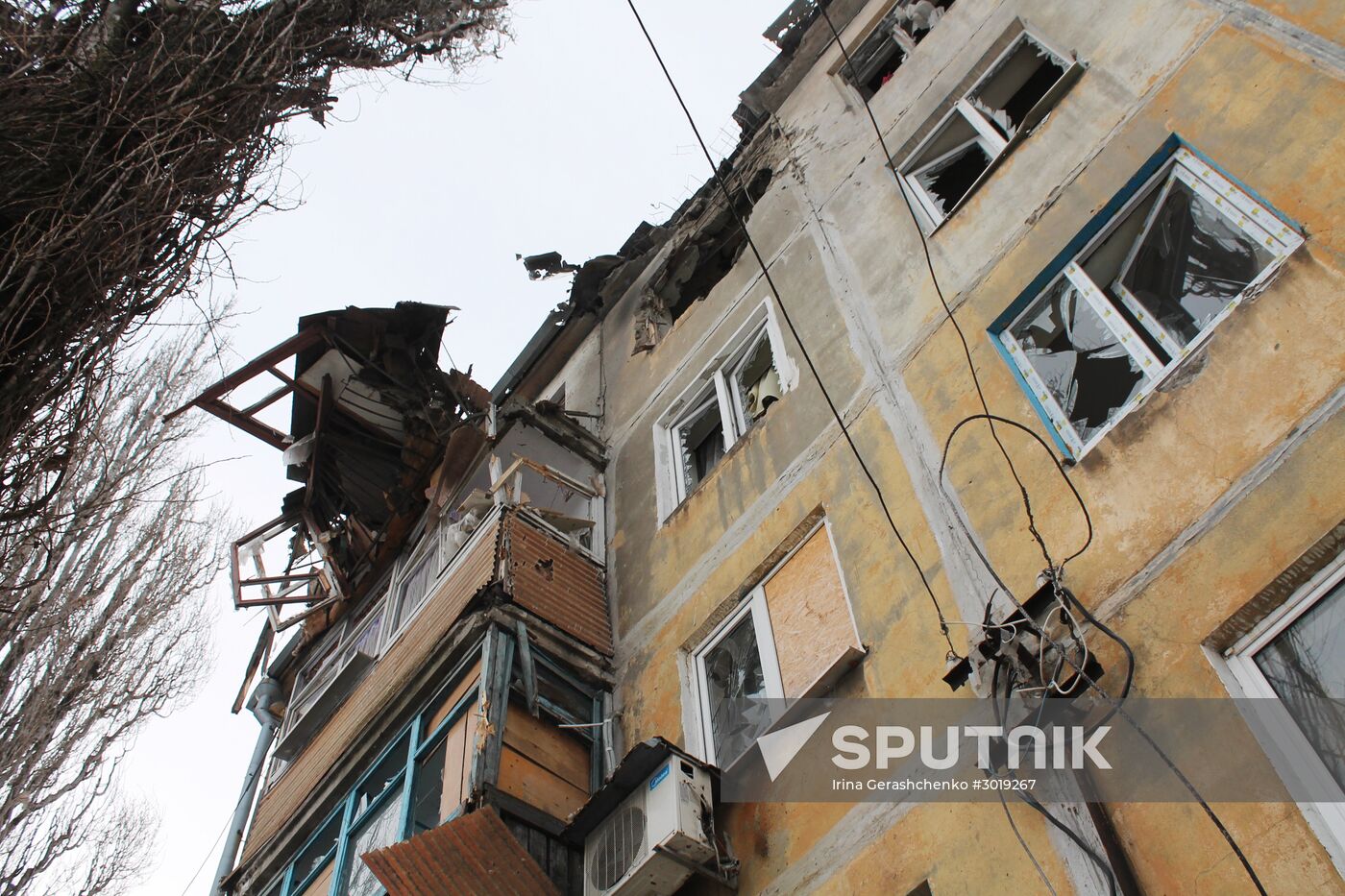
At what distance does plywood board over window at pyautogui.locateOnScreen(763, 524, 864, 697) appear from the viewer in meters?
5.88

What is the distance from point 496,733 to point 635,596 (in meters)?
1.99

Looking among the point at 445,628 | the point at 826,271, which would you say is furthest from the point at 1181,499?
the point at 445,628

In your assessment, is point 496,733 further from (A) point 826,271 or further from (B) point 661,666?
(A) point 826,271

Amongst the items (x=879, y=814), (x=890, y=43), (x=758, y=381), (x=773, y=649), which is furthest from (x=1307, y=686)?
(x=890, y=43)

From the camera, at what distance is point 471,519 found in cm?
946

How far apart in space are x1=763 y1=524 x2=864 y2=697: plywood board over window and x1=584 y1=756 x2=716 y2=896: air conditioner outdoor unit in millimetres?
846

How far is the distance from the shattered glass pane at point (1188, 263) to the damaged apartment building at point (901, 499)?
0.02 metres

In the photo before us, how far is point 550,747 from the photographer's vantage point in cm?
697

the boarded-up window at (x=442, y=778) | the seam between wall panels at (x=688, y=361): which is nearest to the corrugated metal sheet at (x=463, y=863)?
the boarded-up window at (x=442, y=778)

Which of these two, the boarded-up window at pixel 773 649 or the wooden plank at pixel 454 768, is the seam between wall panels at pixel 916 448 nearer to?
the boarded-up window at pixel 773 649

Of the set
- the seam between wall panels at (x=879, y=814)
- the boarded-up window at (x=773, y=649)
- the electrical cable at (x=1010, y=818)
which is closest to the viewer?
the electrical cable at (x=1010, y=818)

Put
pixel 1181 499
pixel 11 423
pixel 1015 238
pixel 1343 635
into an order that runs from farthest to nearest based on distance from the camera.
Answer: pixel 1015 238, pixel 11 423, pixel 1181 499, pixel 1343 635

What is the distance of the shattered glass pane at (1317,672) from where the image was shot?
11.5ft

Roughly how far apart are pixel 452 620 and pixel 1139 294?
5248 mm
